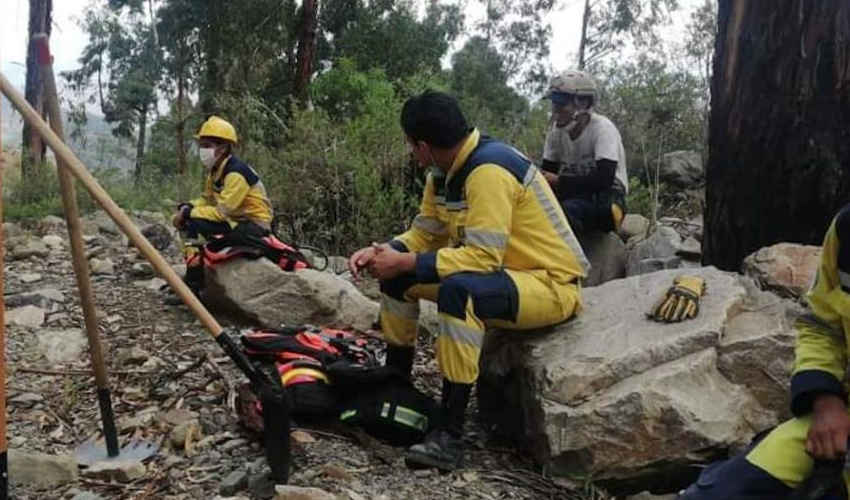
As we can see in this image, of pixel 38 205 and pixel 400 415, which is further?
pixel 38 205

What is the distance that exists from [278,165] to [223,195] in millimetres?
2353

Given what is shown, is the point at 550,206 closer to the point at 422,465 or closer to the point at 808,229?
the point at 422,465

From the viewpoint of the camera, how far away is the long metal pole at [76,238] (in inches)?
124

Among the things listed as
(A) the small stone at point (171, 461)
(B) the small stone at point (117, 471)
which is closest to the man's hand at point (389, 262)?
(A) the small stone at point (171, 461)

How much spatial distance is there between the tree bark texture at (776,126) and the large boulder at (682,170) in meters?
4.08

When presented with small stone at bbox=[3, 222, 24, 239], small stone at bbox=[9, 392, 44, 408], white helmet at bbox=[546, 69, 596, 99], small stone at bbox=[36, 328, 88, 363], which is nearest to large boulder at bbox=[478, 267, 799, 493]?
white helmet at bbox=[546, 69, 596, 99]

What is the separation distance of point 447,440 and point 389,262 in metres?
0.75

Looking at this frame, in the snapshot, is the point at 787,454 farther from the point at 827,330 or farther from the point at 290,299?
the point at 290,299

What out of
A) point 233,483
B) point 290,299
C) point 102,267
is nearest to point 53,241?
point 102,267

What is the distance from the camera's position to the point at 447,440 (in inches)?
127

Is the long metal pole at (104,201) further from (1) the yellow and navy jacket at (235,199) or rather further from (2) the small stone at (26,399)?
(1) the yellow and navy jacket at (235,199)

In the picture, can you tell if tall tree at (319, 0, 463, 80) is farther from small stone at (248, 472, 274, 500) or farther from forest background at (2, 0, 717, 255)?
small stone at (248, 472, 274, 500)

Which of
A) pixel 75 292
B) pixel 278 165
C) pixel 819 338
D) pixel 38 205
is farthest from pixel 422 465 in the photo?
pixel 38 205

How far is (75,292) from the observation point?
575 cm
